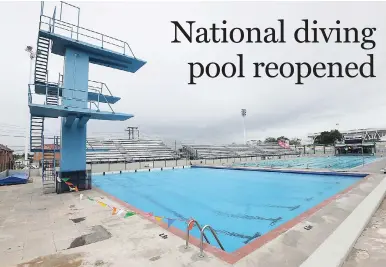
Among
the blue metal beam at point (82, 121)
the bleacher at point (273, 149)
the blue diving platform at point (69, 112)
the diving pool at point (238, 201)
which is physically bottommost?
the diving pool at point (238, 201)

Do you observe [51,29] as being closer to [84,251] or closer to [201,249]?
[84,251]

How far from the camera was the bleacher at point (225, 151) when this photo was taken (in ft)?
105

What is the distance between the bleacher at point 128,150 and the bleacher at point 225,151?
9.48 feet

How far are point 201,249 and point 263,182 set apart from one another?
10.2 meters

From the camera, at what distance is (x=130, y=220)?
439cm

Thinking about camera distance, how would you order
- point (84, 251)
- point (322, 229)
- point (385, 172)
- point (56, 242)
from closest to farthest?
point (84, 251) < point (56, 242) < point (322, 229) < point (385, 172)

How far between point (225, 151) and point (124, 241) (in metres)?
34.9

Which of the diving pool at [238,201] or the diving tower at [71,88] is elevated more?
the diving tower at [71,88]

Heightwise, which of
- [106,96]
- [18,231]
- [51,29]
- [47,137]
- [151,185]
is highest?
[51,29]

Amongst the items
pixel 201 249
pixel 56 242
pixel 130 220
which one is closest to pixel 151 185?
pixel 130 220

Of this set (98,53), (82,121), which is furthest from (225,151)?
(82,121)

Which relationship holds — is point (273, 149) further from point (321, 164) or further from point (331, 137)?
point (331, 137)

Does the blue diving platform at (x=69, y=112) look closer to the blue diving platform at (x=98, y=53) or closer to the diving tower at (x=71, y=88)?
the diving tower at (x=71, y=88)

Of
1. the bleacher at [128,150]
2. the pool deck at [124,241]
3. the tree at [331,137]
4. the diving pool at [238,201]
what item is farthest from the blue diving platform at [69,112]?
the tree at [331,137]
